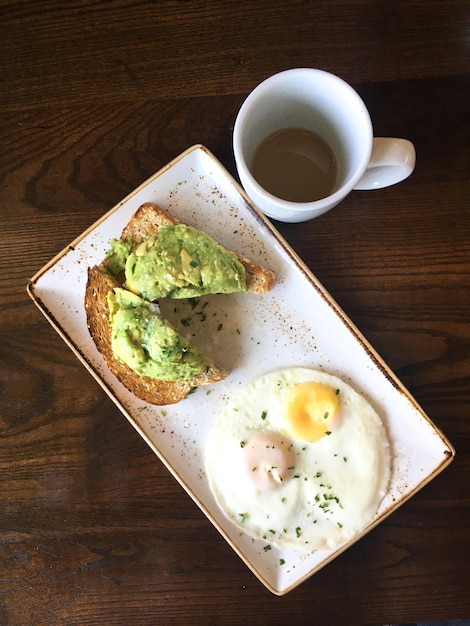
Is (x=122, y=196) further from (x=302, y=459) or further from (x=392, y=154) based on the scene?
(x=302, y=459)

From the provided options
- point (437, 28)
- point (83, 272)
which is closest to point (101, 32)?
point (83, 272)

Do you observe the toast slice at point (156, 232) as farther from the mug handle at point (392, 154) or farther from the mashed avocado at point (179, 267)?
the mug handle at point (392, 154)

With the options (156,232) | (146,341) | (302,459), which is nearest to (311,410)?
(302,459)

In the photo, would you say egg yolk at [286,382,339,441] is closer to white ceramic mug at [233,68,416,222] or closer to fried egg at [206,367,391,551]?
fried egg at [206,367,391,551]

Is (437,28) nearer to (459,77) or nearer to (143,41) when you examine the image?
(459,77)

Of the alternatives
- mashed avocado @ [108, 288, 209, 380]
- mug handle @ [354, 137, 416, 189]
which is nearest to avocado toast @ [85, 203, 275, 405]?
mashed avocado @ [108, 288, 209, 380]

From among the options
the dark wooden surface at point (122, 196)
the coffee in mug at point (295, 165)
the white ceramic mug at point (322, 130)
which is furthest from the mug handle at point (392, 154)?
the dark wooden surface at point (122, 196)
